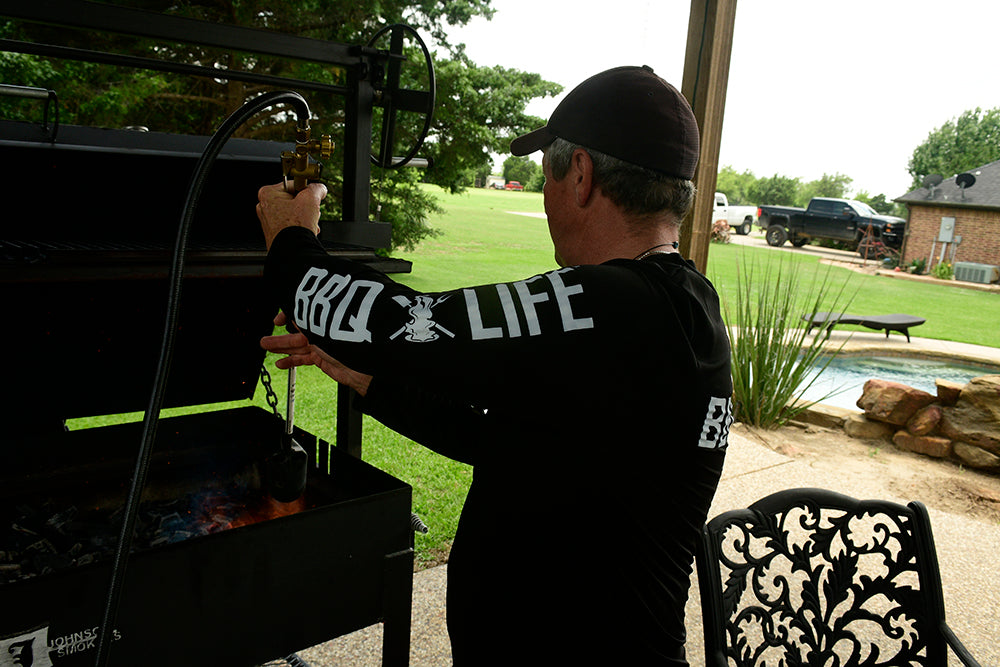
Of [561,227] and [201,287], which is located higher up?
[561,227]

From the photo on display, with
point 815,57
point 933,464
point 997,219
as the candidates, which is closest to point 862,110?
point 815,57

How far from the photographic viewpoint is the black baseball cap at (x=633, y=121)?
1031mm

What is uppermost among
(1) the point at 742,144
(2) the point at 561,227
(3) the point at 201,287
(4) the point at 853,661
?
(1) the point at 742,144

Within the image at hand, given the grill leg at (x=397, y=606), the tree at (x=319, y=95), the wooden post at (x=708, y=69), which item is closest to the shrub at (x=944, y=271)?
the tree at (x=319, y=95)

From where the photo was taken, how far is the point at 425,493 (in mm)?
3590

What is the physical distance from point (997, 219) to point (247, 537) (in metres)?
7.33

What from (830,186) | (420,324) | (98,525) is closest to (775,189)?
(830,186)

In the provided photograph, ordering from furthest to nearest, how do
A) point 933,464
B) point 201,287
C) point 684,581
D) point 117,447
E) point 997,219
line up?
point 997,219, point 933,464, point 117,447, point 201,287, point 684,581

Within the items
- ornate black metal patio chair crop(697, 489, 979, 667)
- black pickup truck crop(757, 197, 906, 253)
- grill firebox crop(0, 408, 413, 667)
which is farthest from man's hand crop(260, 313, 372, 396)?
black pickup truck crop(757, 197, 906, 253)

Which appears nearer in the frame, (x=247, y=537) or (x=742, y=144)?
(x=247, y=537)

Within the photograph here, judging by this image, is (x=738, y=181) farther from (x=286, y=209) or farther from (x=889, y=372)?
(x=286, y=209)

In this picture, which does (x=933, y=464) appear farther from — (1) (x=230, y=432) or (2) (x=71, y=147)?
(2) (x=71, y=147)

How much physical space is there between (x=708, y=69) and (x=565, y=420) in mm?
2939

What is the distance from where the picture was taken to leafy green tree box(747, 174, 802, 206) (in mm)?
9062
